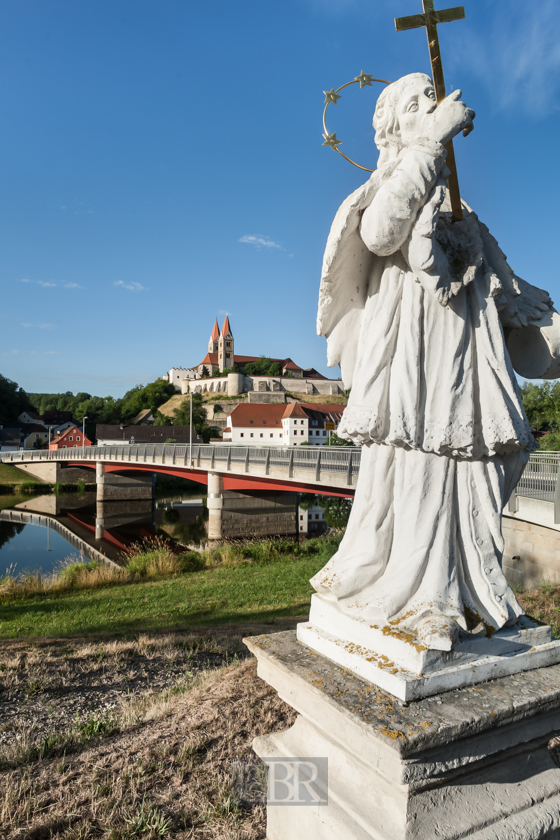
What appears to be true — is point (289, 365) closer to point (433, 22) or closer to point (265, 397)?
point (265, 397)

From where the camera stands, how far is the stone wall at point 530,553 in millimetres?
10672

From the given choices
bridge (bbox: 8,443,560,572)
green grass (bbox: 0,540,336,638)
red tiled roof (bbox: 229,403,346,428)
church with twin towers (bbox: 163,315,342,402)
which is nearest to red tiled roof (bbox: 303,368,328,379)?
church with twin towers (bbox: 163,315,342,402)

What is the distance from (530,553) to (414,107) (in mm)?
10872

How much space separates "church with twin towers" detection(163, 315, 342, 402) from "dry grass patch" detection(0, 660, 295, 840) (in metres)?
98.7

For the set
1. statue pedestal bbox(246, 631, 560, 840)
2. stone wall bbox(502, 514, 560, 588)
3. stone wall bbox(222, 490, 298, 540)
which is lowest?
stone wall bbox(222, 490, 298, 540)

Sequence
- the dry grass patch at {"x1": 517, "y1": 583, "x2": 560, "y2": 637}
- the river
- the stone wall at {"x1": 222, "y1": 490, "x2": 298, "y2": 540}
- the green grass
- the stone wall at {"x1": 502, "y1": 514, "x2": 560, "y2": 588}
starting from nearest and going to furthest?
the dry grass patch at {"x1": 517, "y1": 583, "x2": 560, "y2": 637} → the green grass → the stone wall at {"x1": 502, "y1": 514, "x2": 560, "y2": 588} → the river → the stone wall at {"x1": 222, "y1": 490, "x2": 298, "y2": 540}

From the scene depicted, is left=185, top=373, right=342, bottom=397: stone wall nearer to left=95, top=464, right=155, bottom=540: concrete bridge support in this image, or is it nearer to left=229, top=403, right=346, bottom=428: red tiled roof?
left=229, top=403, right=346, bottom=428: red tiled roof

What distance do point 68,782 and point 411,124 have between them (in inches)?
150

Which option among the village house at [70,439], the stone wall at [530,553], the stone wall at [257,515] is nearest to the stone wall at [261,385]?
the village house at [70,439]

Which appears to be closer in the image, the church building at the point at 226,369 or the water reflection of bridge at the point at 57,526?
the water reflection of bridge at the point at 57,526

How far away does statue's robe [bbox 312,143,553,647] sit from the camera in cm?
212

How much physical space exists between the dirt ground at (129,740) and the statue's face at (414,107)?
332 cm

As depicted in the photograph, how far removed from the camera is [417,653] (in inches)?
76.4

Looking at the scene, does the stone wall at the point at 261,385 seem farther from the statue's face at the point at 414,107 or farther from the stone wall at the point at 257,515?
the statue's face at the point at 414,107
